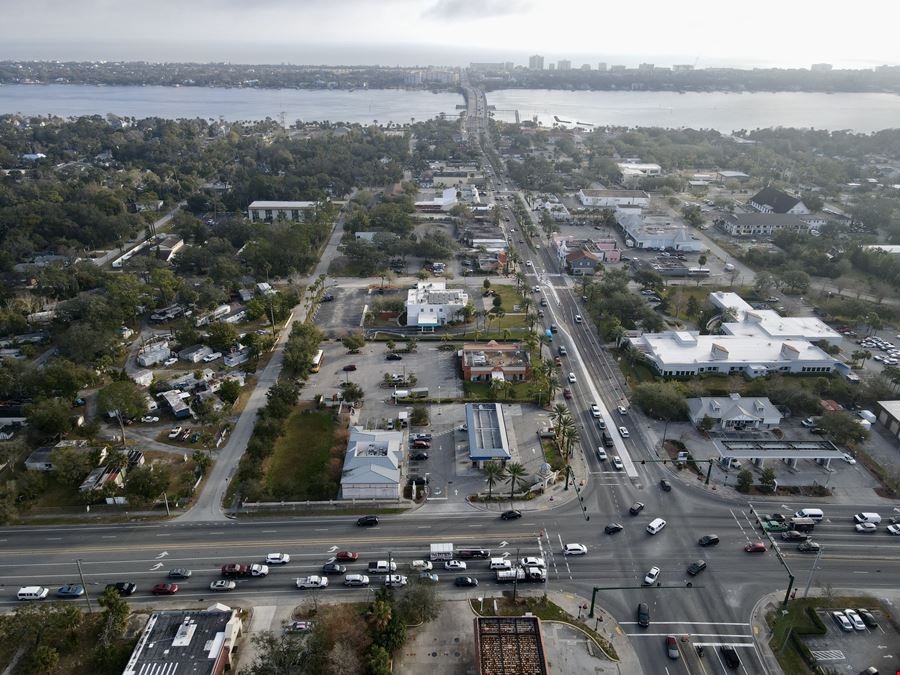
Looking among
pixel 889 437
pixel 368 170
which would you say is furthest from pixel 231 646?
pixel 368 170

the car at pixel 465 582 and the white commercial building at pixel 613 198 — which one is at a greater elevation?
the white commercial building at pixel 613 198

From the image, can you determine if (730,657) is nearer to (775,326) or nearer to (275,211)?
(775,326)

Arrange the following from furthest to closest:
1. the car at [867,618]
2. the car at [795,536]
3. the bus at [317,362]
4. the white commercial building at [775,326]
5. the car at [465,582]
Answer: the white commercial building at [775,326], the bus at [317,362], the car at [795,536], the car at [465,582], the car at [867,618]

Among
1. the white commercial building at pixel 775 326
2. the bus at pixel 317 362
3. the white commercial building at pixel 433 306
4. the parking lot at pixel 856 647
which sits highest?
the white commercial building at pixel 433 306

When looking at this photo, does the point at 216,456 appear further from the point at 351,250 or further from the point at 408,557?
the point at 351,250

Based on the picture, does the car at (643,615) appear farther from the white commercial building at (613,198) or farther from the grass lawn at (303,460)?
the white commercial building at (613,198)

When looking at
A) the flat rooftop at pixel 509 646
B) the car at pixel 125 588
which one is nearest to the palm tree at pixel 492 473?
the flat rooftop at pixel 509 646

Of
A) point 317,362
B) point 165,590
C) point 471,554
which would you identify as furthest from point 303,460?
point 471,554
